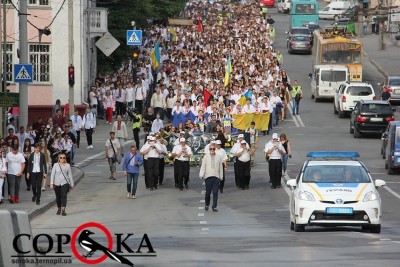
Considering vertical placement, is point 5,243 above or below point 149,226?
above

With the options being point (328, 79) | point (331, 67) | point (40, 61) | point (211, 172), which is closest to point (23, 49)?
point (211, 172)

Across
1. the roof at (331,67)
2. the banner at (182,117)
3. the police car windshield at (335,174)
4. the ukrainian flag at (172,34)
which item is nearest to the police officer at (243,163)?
the police car windshield at (335,174)

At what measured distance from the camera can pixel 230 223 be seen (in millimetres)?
28609

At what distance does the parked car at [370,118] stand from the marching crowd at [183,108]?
3188 millimetres

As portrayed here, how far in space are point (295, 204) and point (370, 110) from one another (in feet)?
88.7

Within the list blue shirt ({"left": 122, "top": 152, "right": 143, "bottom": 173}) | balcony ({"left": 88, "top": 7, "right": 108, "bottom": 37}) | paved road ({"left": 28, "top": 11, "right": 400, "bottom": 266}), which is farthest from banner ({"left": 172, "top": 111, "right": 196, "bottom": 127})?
blue shirt ({"left": 122, "top": 152, "right": 143, "bottom": 173})

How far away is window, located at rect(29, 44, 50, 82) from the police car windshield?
3413cm

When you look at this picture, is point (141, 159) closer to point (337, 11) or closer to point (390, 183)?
point (390, 183)

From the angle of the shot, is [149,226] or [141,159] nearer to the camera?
[149,226]

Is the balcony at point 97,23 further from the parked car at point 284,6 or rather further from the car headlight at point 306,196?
the parked car at point 284,6

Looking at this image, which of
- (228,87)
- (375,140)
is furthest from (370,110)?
(228,87)

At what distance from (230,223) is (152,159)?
881 centimetres

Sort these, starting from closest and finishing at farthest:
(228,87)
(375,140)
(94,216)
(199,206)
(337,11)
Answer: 1. (94,216)
2. (199,206)
3. (375,140)
4. (228,87)
5. (337,11)

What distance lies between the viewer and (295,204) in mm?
25781
